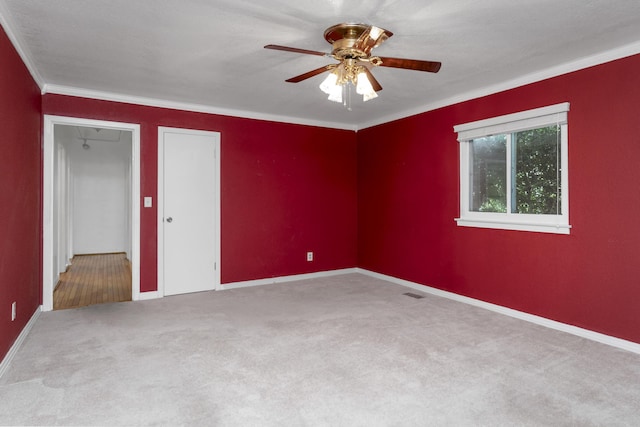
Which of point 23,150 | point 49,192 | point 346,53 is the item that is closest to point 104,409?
point 23,150

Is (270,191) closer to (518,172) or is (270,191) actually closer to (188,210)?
(188,210)

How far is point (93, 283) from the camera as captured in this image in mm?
5238

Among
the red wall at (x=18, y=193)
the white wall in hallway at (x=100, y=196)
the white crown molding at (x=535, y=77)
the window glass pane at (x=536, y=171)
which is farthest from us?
the white wall in hallway at (x=100, y=196)

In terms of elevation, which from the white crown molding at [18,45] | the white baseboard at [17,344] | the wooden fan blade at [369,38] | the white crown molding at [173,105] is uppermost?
the white crown molding at [173,105]

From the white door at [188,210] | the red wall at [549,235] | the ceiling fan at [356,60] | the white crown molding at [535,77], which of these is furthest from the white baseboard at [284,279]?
the ceiling fan at [356,60]

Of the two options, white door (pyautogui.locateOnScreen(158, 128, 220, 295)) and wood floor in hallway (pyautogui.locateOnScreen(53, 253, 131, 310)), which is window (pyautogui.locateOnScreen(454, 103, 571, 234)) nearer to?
white door (pyautogui.locateOnScreen(158, 128, 220, 295))

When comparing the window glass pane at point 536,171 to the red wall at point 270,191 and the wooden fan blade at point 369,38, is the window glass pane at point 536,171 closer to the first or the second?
the wooden fan blade at point 369,38

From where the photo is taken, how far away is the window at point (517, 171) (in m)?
3.39

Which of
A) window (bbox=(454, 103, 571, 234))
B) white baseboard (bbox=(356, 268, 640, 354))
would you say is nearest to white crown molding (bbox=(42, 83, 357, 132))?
window (bbox=(454, 103, 571, 234))

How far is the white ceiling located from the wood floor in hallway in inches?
90.1

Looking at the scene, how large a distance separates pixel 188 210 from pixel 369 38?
10.5ft

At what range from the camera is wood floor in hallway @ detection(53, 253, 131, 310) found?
14.3 ft

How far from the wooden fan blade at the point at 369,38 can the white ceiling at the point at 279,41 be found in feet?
0.49

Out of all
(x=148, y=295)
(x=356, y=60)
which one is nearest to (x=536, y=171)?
(x=356, y=60)
